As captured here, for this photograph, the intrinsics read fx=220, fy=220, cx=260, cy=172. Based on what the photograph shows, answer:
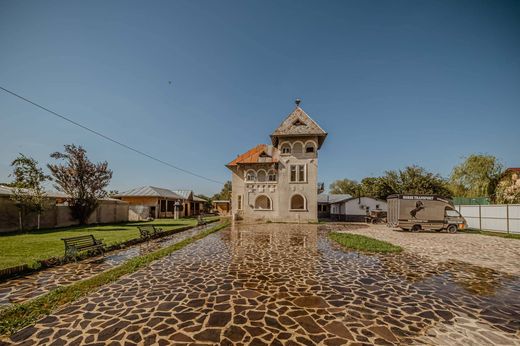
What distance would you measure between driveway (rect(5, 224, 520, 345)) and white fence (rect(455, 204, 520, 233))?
15045 millimetres

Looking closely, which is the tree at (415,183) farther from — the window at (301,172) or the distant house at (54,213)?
the distant house at (54,213)

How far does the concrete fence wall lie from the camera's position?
52.2 feet

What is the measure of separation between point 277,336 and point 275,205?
2326cm

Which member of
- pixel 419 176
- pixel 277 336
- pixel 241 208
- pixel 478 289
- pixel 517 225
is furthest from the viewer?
pixel 419 176

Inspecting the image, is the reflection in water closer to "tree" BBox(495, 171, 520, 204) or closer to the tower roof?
the tower roof

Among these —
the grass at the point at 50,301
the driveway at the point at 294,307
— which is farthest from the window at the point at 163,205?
the driveway at the point at 294,307

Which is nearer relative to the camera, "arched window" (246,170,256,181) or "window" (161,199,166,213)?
"arched window" (246,170,256,181)

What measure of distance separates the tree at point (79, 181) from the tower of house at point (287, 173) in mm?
15146

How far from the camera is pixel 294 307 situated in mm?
5000

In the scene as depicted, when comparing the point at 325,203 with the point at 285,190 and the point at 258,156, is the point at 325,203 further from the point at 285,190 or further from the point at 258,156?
the point at 258,156

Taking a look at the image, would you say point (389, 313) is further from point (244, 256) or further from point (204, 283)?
point (244, 256)

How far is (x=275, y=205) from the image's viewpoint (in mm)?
27094

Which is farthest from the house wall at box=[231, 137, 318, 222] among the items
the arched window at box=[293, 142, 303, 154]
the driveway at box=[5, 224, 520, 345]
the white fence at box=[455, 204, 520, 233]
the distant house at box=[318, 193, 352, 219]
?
the driveway at box=[5, 224, 520, 345]

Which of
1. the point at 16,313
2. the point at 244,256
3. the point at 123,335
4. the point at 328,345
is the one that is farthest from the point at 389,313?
the point at 16,313
